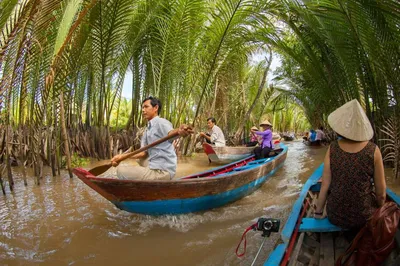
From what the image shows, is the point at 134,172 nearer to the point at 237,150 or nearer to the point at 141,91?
the point at 237,150

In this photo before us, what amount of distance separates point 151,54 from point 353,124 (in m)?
6.15

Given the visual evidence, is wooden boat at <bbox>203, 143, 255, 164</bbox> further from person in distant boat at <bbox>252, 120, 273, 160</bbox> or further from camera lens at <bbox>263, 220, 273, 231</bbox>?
camera lens at <bbox>263, 220, 273, 231</bbox>

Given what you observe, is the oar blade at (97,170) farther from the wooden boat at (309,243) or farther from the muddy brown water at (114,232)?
the wooden boat at (309,243)

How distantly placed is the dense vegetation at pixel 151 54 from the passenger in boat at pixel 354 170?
2.03 meters

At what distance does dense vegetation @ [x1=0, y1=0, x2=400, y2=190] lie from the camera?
13.5 ft

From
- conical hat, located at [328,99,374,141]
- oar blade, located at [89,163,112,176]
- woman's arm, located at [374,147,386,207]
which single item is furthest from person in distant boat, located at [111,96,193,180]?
woman's arm, located at [374,147,386,207]

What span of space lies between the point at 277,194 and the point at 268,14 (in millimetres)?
3550

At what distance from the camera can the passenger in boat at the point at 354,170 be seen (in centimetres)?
206

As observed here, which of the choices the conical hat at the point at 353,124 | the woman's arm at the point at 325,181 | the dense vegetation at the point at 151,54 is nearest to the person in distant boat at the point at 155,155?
the dense vegetation at the point at 151,54

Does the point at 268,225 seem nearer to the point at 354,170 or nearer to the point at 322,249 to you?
the point at 322,249

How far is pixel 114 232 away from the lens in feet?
10.8

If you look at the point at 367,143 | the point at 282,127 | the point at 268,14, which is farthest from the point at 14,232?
the point at 282,127

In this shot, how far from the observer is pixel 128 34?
6891 mm

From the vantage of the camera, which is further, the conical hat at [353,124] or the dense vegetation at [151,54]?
the dense vegetation at [151,54]
